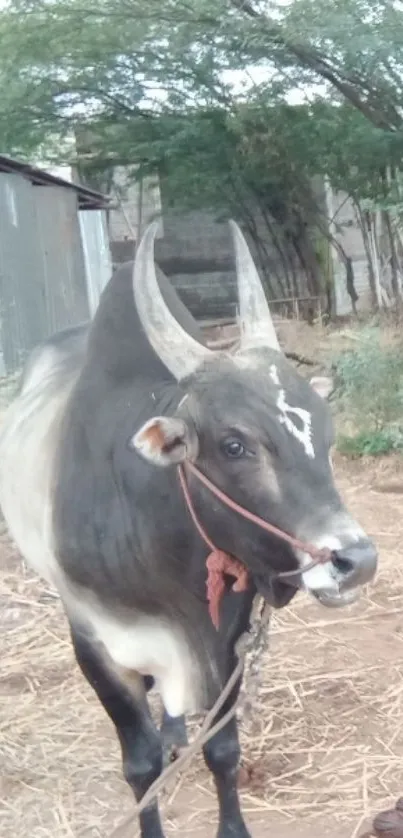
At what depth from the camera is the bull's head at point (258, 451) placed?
2.10 m

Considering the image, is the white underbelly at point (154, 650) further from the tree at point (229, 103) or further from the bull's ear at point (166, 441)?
the tree at point (229, 103)

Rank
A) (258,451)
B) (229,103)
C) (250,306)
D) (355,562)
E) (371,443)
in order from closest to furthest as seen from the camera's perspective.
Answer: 1. (355,562)
2. (258,451)
3. (250,306)
4. (371,443)
5. (229,103)

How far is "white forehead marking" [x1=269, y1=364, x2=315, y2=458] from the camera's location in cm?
218

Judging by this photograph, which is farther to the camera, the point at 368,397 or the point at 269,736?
the point at 368,397

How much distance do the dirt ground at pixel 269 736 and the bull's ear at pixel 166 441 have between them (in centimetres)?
135

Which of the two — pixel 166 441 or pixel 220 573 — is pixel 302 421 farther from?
pixel 220 573

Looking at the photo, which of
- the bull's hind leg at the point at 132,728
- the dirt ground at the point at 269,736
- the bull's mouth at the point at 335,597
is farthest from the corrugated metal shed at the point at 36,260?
the bull's mouth at the point at 335,597

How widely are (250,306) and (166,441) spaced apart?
487 mm

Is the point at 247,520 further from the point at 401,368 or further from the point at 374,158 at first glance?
the point at 374,158

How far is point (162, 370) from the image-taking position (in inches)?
109

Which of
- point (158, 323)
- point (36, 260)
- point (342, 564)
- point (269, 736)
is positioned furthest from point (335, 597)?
point (36, 260)

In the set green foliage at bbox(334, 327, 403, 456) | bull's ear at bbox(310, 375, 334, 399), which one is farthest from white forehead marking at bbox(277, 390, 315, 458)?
green foliage at bbox(334, 327, 403, 456)

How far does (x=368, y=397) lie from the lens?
7.22 meters

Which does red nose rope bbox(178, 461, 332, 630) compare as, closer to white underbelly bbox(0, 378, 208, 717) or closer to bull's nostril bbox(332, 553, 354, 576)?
bull's nostril bbox(332, 553, 354, 576)
